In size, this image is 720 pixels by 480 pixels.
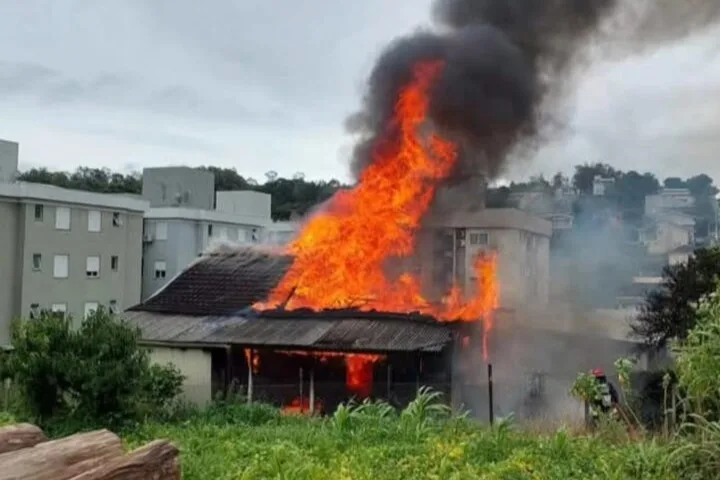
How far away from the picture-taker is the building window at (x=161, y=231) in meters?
41.2

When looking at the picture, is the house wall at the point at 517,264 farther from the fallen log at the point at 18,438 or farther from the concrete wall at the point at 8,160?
the concrete wall at the point at 8,160

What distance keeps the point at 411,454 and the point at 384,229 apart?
1565 cm

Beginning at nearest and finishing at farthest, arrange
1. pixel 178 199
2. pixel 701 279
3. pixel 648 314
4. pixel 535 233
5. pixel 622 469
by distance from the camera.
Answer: pixel 622 469 < pixel 701 279 < pixel 648 314 < pixel 535 233 < pixel 178 199

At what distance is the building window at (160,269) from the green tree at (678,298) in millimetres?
25754

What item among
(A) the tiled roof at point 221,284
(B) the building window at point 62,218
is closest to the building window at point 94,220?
(B) the building window at point 62,218

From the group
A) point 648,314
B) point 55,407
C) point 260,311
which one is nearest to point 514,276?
point 648,314

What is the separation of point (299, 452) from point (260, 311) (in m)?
13.5

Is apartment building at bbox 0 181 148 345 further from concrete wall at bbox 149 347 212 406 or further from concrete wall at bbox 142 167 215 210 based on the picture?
concrete wall at bbox 149 347 212 406

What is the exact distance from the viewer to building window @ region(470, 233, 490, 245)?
2802 cm

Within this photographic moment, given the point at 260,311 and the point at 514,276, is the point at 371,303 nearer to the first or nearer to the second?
the point at 260,311

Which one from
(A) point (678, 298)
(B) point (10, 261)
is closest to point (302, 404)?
(A) point (678, 298)

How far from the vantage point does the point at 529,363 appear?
24.8 metres

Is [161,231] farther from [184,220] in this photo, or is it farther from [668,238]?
[668,238]

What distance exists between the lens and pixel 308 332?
18.7m
